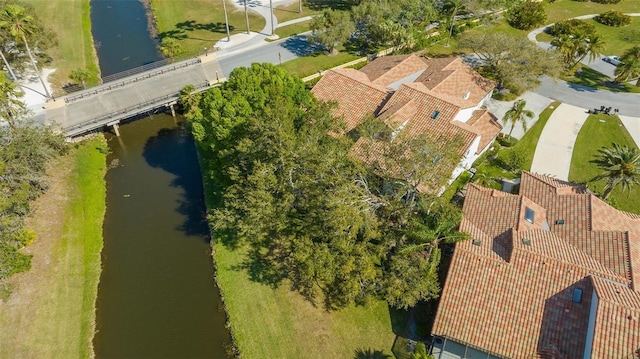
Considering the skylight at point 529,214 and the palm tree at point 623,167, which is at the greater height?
the palm tree at point 623,167

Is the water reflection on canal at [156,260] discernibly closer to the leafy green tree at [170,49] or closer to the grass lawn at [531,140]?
the leafy green tree at [170,49]

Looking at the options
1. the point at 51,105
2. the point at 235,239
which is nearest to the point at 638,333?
the point at 235,239

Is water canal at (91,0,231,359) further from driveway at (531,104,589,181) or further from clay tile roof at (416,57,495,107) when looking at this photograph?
driveway at (531,104,589,181)

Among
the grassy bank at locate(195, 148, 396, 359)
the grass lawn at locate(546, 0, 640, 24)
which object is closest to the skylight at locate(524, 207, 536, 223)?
the grassy bank at locate(195, 148, 396, 359)

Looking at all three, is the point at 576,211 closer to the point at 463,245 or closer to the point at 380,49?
the point at 463,245

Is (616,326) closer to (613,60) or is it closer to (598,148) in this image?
(598,148)

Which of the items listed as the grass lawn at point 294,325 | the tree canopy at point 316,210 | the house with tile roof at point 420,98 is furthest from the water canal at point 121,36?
the grass lawn at point 294,325
